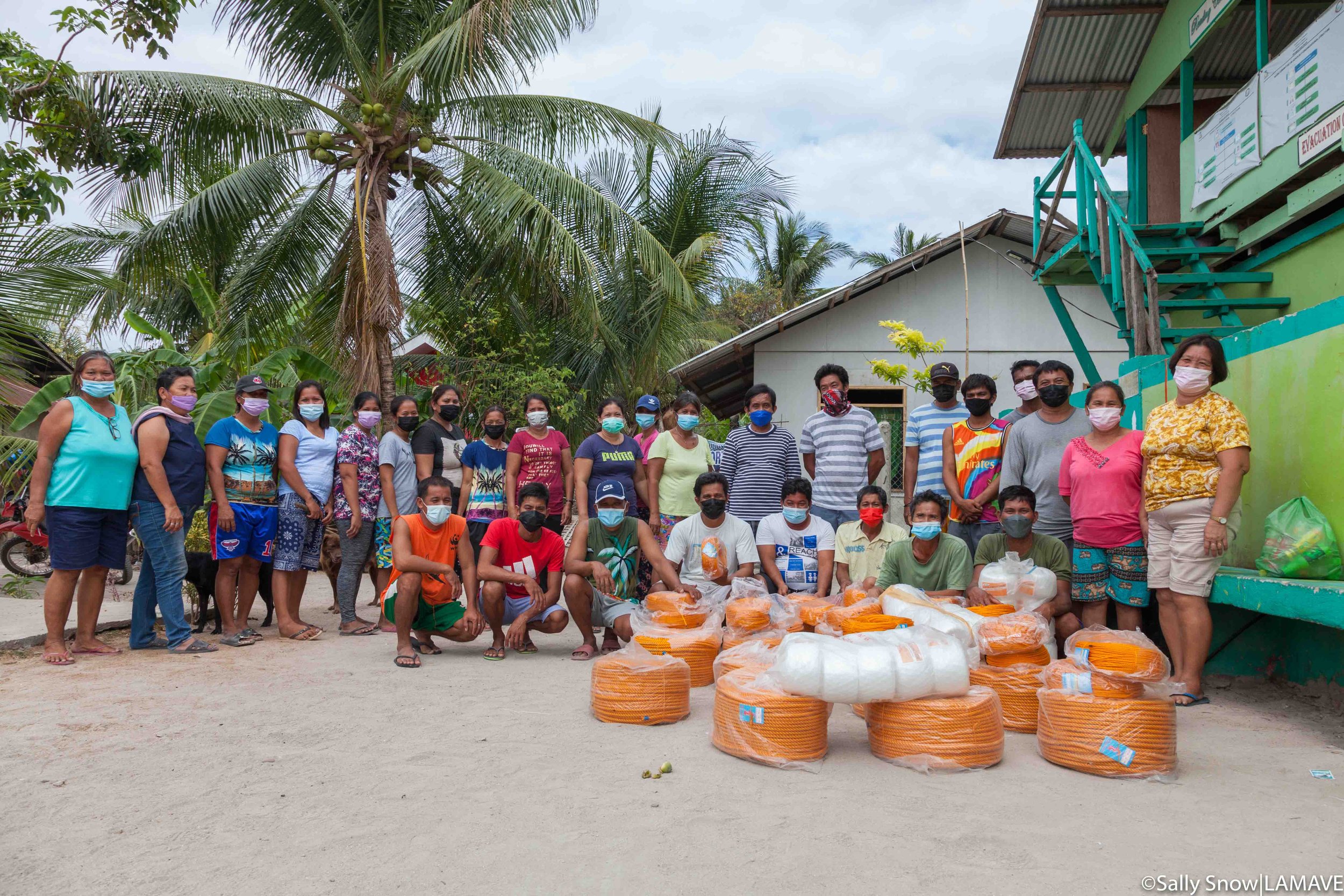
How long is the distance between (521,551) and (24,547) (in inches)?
367

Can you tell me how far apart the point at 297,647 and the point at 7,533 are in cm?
680

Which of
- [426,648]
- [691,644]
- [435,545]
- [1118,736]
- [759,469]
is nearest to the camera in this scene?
[1118,736]

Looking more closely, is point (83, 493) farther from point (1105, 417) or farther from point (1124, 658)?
point (1105, 417)

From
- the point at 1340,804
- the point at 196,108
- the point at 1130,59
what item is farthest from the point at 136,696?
the point at 1130,59

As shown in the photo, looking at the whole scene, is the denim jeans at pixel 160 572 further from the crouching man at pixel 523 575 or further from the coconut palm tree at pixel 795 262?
the coconut palm tree at pixel 795 262

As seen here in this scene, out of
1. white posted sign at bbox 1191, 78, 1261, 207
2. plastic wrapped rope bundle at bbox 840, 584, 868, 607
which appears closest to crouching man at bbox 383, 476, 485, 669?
plastic wrapped rope bundle at bbox 840, 584, 868, 607

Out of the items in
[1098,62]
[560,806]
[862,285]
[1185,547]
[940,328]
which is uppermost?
[1098,62]

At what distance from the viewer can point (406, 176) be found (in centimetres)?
1224

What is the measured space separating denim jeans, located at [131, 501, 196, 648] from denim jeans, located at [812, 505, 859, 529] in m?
4.34

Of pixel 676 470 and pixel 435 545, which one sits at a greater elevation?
pixel 676 470

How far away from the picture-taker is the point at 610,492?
6387 mm

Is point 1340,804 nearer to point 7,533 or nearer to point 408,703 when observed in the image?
point 408,703

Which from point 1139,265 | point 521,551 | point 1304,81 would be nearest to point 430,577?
point 521,551

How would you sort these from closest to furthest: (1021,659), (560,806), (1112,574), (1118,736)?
(560,806) → (1118,736) → (1021,659) → (1112,574)
